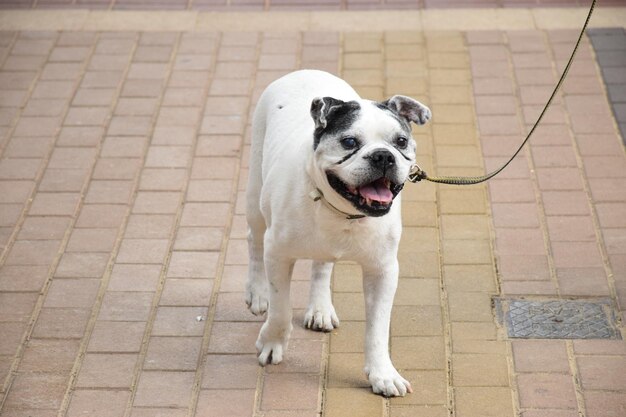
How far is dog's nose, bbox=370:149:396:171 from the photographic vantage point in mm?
4473

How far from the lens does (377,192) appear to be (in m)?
4.59

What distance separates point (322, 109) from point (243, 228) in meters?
2.26

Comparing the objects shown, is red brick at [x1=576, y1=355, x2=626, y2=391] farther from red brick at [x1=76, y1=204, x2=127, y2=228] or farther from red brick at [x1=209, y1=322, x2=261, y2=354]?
red brick at [x1=76, y1=204, x2=127, y2=228]

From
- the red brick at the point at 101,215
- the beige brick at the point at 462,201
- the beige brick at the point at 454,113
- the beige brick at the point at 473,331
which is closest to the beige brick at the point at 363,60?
the beige brick at the point at 454,113

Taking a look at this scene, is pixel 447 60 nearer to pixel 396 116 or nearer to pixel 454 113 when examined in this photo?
pixel 454 113

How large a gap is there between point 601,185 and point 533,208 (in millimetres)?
546

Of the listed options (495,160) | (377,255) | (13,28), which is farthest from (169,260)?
(13,28)

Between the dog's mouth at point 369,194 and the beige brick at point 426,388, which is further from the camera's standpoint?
the beige brick at point 426,388

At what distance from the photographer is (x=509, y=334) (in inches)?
227

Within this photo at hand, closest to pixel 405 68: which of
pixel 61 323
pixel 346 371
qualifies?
pixel 346 371

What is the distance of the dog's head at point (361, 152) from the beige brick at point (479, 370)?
121 centimetres

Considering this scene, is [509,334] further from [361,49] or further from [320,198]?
[361,49]

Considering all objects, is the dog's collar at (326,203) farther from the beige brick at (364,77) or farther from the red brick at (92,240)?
the beige brick at (364,77)

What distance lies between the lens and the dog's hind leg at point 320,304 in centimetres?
579
